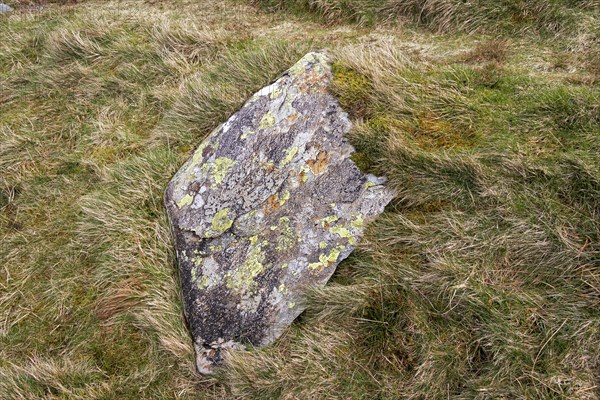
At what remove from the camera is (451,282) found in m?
4.01

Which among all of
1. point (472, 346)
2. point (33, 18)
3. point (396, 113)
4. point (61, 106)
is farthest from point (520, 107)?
point (33, 18)

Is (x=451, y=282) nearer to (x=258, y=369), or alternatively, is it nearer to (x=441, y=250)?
(x=441, y=250)

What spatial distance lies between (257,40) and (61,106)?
3232 mm

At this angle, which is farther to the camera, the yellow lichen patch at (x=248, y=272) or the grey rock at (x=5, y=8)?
the grey rock at (x=5, y=8)

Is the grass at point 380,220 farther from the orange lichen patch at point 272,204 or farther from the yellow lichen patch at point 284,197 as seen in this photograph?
the orange lichen patch at point 272,204

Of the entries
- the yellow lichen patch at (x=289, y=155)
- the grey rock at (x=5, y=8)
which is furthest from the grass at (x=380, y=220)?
the grey rock at (x=5, y=8)

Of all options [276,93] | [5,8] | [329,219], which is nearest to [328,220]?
[329,219]

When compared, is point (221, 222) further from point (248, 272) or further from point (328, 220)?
point (328, 220)

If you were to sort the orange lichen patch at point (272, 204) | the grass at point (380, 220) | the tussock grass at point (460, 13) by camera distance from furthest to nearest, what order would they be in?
the tussock grass at point (460, 13) → the orange lichen patch at point (272, 204) → the grass at point (380, 220)

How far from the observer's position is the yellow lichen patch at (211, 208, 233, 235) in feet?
16.5

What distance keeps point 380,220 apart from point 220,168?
1.89 meters

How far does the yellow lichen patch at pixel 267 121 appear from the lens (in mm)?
5527

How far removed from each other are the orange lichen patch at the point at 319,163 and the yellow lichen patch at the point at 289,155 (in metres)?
0.19

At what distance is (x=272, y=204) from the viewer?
5008 millimetres
